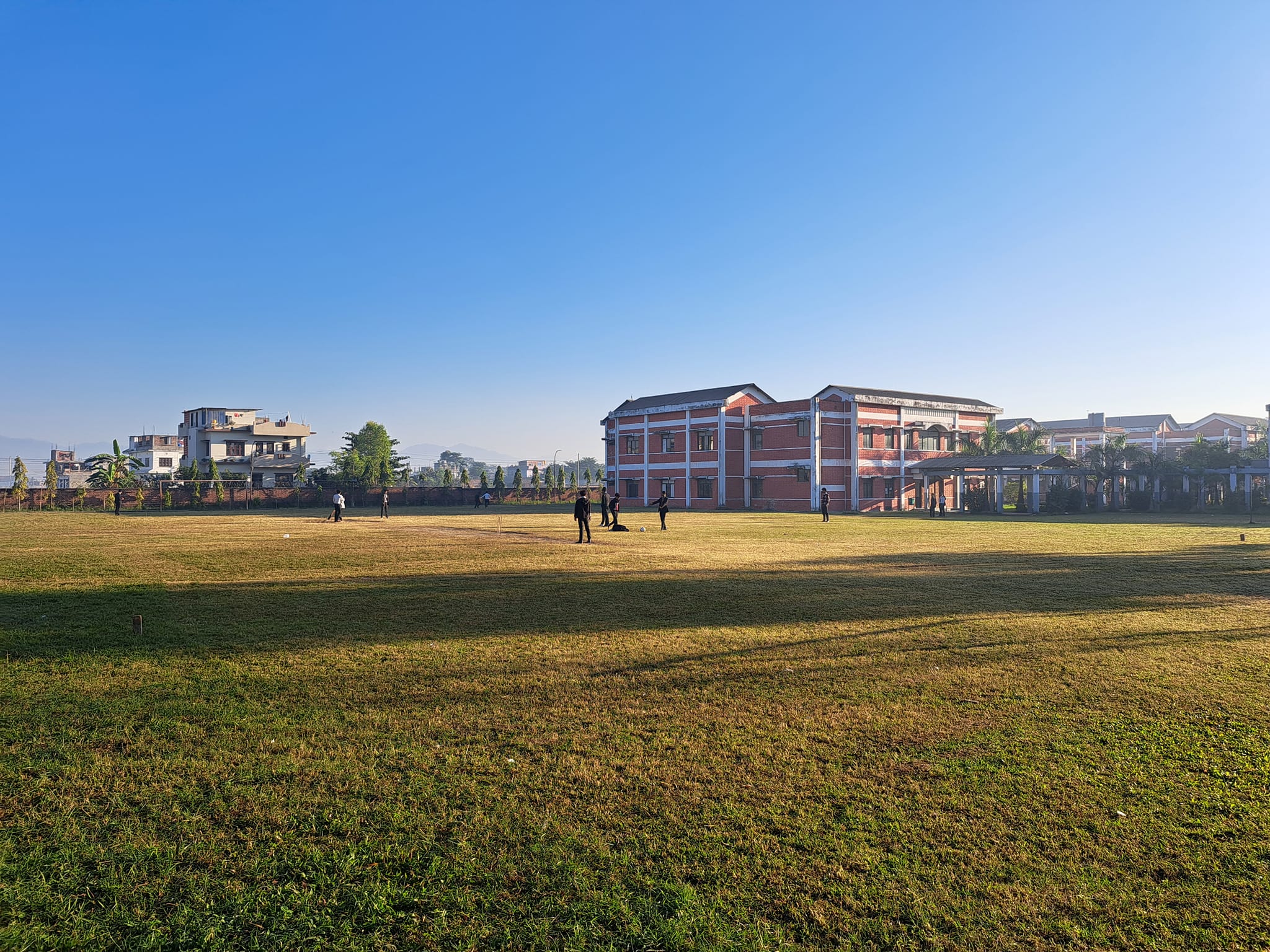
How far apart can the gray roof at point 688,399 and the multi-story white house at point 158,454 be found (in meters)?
61.4

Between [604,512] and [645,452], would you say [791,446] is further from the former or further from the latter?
[604,512]

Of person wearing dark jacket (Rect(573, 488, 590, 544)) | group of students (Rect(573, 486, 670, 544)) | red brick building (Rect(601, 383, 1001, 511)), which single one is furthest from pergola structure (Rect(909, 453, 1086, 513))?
person wearing dark jacket (Rect(573, 488, 590, 544))

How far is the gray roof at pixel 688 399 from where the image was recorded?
63906mm

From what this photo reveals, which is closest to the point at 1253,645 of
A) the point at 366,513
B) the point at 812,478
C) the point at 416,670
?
the point at 416,670

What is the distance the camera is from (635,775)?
19.0 ft

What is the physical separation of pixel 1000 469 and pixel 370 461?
63.2m

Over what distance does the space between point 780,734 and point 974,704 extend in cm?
219

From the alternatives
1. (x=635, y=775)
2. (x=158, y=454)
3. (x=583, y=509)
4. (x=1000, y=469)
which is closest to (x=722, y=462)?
(x=1000, y=469)

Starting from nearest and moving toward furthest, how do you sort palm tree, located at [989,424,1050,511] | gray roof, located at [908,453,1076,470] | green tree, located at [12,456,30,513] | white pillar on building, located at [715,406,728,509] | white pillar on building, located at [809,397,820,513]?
1. gray roof, located at [908,453,1076,470]
2. green tree, located at [12,456,30,513]
3. white pillar on building, located at [809,397,820,513]
4. white pillar on building, located at [715,406,728,509]
5. palm tree, located at [989,424,1050,511]

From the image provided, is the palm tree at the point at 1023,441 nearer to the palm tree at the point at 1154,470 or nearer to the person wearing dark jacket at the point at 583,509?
the palm tree at the point at 1154,470

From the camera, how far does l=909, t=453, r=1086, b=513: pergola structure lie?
50500mm

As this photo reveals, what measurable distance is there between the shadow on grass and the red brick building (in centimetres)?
4013

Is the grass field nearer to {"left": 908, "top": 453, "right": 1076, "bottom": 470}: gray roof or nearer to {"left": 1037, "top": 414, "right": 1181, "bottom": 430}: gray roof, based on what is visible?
{"left": 908, "top": 453, "right": 1076, "bottom": 470}: gray roof

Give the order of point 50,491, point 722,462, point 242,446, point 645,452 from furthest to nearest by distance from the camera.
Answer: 1. point 242,446
2. point 645,452
3. point 722,462
4. point 50,491
